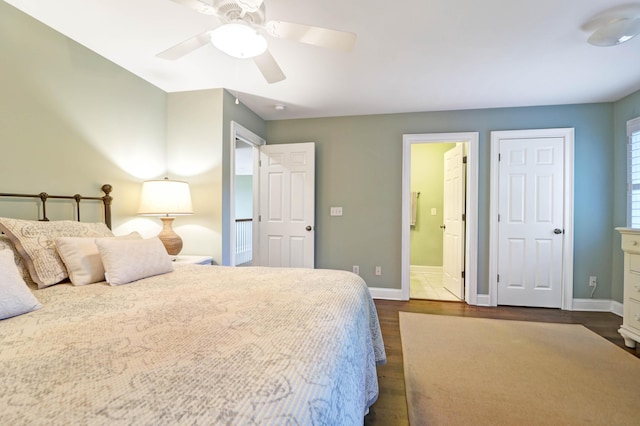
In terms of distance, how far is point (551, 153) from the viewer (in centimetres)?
320

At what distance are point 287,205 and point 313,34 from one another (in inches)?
94.5

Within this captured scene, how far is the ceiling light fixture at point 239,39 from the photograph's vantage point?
1355 millimetres

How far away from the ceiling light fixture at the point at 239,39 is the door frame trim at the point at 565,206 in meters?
3.03

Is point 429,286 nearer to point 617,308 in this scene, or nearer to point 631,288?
point 617,308

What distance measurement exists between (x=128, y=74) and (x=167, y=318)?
8.19ft

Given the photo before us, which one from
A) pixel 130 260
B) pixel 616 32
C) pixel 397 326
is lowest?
pixel 397 326

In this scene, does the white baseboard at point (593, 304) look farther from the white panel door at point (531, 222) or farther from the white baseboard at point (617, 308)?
the white panel door at point (531, 222)

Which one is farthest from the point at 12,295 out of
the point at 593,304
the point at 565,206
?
the point at 593,304

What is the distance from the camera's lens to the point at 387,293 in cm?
356

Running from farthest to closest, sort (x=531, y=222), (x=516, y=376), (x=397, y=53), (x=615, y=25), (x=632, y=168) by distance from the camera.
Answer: (x=531, y=222)
(x=632, y=168)
(x=397, y=53)
(x=516, y=376)
(x=615, y=25)

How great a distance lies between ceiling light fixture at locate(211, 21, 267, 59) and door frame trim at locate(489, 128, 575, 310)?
3.03 m

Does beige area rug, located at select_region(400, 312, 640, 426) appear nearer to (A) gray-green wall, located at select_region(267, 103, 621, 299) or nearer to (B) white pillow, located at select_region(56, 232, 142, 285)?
(A) gray-green wall, located at select_region(267, 103, 621, 299)

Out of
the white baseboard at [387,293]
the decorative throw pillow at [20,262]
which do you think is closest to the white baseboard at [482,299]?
the white baseboard at [387,293]

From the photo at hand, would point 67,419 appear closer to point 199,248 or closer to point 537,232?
point 199,248
